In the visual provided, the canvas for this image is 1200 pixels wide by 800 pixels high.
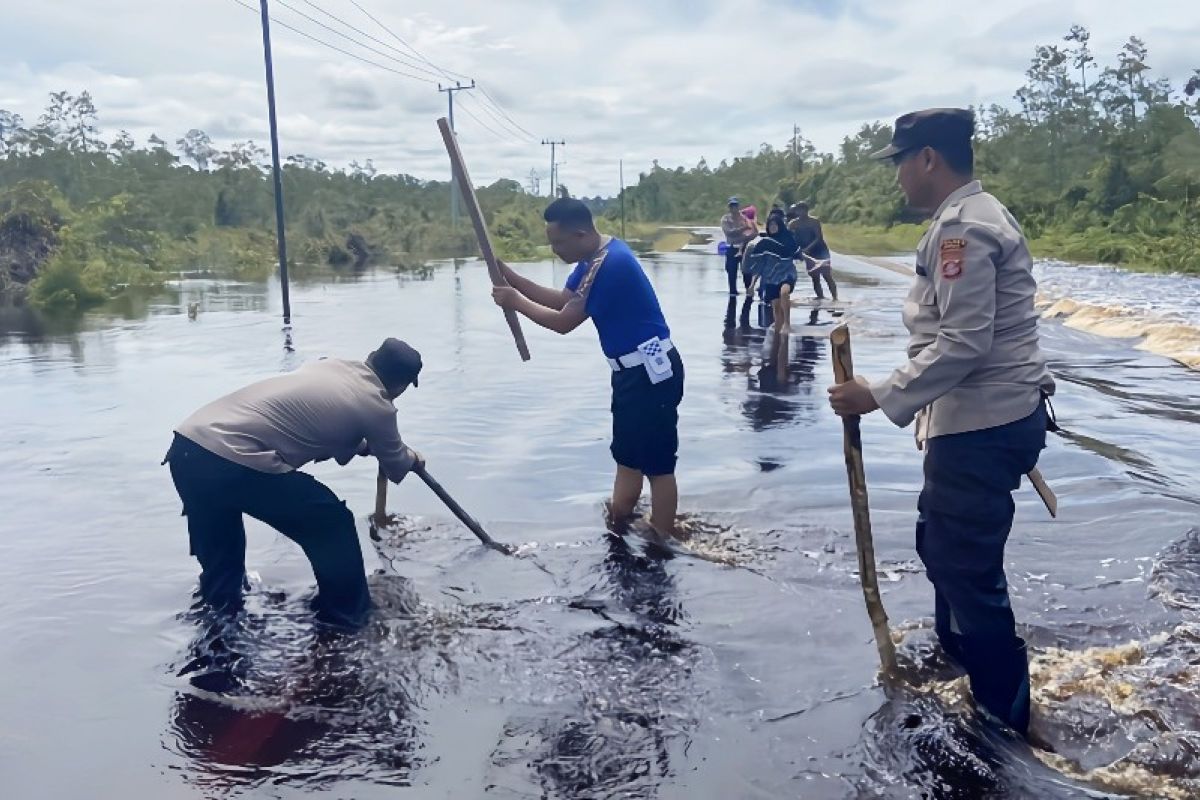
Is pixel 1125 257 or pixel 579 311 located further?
pixel 1125 257

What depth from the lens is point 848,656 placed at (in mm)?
4344

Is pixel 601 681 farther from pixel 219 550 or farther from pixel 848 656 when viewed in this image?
pixel 219 550

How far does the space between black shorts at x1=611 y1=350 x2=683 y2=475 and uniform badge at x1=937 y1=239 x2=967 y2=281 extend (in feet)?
7.20

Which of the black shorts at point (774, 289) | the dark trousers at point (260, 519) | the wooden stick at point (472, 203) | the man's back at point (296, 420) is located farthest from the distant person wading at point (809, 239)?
the dark trousers at point (260, 519)

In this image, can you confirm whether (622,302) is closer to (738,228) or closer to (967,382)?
(967,382)

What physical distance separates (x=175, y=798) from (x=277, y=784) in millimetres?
314

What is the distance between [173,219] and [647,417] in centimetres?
5486

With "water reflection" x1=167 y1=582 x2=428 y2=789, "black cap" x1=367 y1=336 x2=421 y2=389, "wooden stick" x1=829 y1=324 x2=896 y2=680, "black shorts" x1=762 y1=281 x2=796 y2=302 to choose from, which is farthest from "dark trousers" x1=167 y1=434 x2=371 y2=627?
"black shorts" x1=762 y1=281 x2=796 y2=302

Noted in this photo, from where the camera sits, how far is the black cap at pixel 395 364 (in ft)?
15.5

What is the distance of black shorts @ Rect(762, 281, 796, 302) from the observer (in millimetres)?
13881

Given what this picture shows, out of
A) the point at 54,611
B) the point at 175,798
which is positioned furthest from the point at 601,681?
the point at 54,611

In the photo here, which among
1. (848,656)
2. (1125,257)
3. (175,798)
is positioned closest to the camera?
(175,798)

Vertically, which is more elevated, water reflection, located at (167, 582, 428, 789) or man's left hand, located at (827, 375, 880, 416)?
man's left hand, located at (827, 375, 880, 416)

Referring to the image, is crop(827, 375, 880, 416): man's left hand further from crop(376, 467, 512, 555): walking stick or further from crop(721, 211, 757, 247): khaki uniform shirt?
crop(721, 211, 757, 247): khaki uniform shirt
